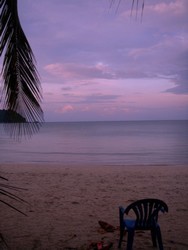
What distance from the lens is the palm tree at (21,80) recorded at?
7.92ft

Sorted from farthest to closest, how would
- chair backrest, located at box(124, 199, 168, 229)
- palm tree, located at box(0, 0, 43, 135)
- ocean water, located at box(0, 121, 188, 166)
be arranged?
ocean water, located at box(0, 121, 188, 166) < chair backrest, located at box(124, 199, 168, 229) < palm tree, located at box(0, 0, 43, 135)

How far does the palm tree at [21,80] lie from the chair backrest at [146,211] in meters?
2.09

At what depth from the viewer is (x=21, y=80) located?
97.6 inches

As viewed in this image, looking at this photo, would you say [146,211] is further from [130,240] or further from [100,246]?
[100,246]

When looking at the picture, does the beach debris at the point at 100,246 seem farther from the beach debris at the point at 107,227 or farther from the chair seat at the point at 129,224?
the beach debris at the point at 107,227

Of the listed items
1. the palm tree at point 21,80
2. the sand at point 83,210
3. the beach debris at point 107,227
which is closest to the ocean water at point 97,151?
the palm tree at point 21,80

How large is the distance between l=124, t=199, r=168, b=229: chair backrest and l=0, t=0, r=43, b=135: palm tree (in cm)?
209

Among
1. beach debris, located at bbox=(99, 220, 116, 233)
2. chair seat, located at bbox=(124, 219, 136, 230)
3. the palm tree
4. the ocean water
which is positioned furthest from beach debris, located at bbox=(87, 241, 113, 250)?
the palm tree

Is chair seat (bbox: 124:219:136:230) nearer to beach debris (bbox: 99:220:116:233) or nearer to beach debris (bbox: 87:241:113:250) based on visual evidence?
beach debris (bbox: 87:241:113:250)

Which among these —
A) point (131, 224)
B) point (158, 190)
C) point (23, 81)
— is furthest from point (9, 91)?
point (158, 190)

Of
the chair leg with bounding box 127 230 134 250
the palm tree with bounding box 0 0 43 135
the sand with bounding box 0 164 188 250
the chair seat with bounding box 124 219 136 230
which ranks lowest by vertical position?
the sand with bounding box 0 164 188 250

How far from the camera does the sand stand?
4.77m

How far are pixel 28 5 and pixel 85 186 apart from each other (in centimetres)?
711

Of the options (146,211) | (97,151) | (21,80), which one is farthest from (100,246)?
(97,151)
